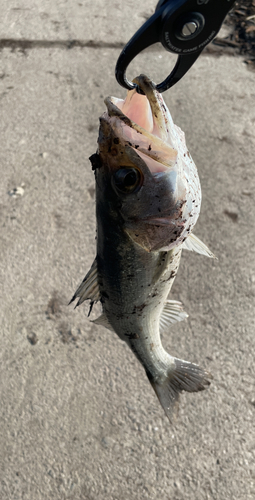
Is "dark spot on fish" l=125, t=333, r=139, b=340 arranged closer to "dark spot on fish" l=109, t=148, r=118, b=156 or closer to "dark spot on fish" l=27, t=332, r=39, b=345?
"dark spot on fish" l=109, t=148, r=118, b=156

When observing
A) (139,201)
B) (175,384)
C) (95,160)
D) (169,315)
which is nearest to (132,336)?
(169,315)

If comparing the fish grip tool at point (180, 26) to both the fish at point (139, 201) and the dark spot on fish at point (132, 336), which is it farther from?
the dark spot on fish at point (132, 336)

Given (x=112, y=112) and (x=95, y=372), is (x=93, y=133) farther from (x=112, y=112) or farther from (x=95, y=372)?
(x=112, y=112)

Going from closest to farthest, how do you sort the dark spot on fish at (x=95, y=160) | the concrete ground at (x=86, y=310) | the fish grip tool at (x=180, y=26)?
the fish grip tool at (x=180, y=26), the dark spot on fish at (x=95, y=160), the concrete ground at (x=86, y=310)

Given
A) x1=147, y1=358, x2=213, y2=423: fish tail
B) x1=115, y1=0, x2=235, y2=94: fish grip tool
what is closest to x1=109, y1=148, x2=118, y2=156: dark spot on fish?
x1=115, y1=0, x2=235, y2=94: fish grip tool

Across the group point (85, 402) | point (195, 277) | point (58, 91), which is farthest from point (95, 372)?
point (58, 91)

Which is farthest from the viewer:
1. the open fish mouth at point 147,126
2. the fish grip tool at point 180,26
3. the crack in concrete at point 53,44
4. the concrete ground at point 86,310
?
the crack in concrete at point 53,44

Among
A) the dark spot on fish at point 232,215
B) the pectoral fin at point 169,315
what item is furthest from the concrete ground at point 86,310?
the pectoral fin at point 169,315
